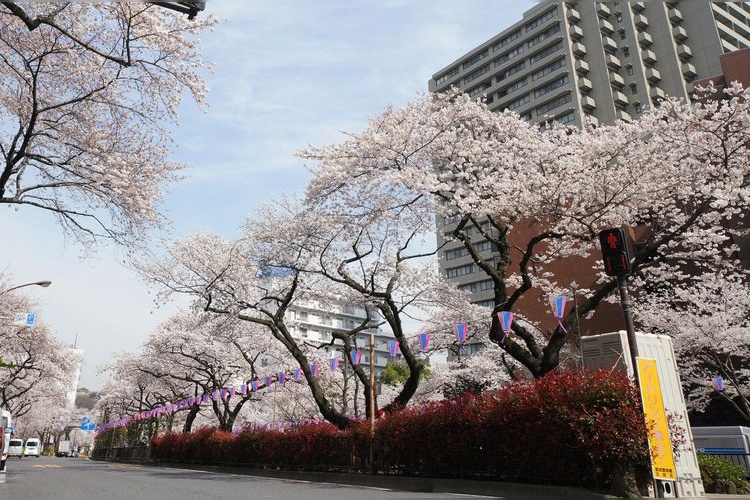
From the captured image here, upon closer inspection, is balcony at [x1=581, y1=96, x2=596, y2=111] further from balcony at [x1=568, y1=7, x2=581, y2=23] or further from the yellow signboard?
the yellow signboard

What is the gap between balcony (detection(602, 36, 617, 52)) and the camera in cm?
6831

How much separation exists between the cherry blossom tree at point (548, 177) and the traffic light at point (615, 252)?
513 centimetres

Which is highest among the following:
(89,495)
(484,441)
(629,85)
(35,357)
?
(629,85)

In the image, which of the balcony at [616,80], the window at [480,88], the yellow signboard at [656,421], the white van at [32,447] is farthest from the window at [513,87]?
the white van at [32,447]

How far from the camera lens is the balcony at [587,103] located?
65.4 meters

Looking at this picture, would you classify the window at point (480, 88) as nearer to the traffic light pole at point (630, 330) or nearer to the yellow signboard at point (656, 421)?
the traffic light pole at point (630, 330)

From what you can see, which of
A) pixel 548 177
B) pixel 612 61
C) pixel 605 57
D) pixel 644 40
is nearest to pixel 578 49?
pixel 605 57

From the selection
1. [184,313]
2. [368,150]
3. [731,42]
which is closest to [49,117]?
[368,150]

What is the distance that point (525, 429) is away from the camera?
10359mm

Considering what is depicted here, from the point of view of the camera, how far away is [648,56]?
67625 mm

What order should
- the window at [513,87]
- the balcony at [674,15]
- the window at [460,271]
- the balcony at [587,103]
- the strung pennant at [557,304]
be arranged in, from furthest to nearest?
the window at [513,87] → the window at [460,271] → the balcony at [674,15] → the balcony at [587,103] → the strung pennant at [557,304]

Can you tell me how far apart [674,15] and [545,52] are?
17279 mm

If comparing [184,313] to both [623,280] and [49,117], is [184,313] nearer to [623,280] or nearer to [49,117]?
[49,117]

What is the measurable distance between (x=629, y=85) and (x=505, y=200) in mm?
62860
